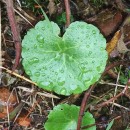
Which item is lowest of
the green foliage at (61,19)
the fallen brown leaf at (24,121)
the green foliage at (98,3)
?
the fallen brown leaf at (24,121)

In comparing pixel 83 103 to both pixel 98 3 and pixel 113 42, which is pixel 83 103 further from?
pixel 98 3

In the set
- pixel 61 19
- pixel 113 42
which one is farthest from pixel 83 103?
pixel 61 19

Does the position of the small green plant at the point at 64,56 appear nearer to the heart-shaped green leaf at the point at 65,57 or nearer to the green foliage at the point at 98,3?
the heart-shaped green leaf at the point at 65,57

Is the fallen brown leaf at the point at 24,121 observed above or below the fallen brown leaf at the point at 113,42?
below

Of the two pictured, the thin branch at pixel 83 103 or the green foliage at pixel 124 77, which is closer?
the thin branch at pixel 83 103

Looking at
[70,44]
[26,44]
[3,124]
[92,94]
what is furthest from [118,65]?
[3,124]

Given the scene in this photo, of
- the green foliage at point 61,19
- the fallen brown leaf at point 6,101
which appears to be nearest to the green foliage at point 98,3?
the green foliage at point 61,19

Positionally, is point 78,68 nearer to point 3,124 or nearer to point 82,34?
point 82,34

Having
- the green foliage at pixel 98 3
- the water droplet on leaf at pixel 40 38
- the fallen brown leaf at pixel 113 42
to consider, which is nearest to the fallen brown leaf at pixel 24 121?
the water droplet on leaf at pixel 40 38
